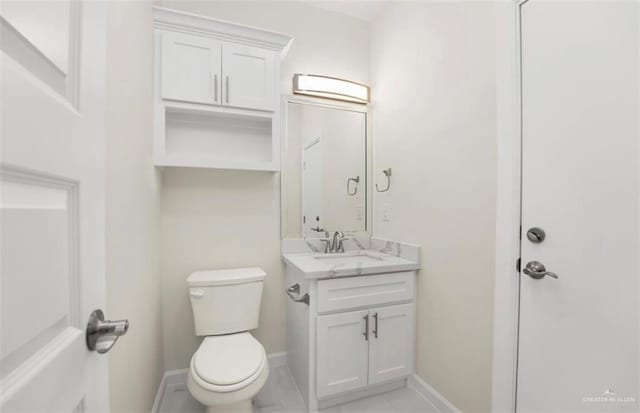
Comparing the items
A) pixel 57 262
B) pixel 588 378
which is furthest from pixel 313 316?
pixel 57 262

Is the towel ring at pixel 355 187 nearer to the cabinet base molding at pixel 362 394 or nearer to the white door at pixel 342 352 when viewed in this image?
the white door at pixel 342 352

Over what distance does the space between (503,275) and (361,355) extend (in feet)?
2.89

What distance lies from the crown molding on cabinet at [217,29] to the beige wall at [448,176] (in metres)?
0.85

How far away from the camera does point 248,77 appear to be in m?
1.67

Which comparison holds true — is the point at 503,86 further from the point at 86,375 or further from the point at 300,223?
the point at 86,375

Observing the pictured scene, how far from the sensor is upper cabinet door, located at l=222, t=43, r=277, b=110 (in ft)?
5.35

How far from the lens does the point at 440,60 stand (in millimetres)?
1547

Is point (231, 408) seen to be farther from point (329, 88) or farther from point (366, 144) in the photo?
point (329, 88)

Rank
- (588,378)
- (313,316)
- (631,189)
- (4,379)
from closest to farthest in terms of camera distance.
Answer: (4,379) < (631,189) < (588,378) < (313,316)

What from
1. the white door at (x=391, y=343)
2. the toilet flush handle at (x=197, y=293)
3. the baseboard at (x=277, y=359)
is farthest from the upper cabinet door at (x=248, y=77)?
the baseboard at (x=277, y=359)

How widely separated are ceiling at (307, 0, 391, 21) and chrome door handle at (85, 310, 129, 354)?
7.60ft

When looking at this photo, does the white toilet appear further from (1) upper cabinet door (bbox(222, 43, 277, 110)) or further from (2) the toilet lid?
(1) upper cabinet door (bbox(222, 43, 277, 110))

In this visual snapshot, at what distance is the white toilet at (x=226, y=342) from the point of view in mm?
1196

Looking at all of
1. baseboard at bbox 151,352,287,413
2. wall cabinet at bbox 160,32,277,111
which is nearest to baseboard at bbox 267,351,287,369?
baseboard at bbox 151,352,287,413
